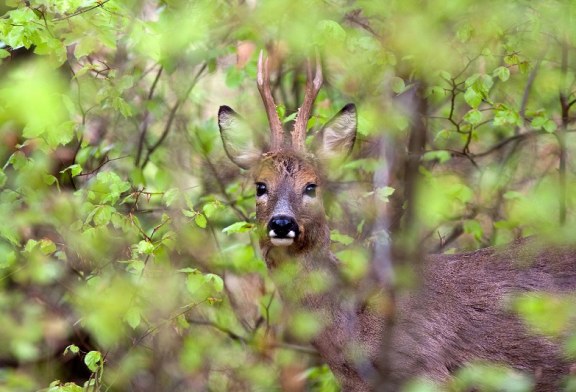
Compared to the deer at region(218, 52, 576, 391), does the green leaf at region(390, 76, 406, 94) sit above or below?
above

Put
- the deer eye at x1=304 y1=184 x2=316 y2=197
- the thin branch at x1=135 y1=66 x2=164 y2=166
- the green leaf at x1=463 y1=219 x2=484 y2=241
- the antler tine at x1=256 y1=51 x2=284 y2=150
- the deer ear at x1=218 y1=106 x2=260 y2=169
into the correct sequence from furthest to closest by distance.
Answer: the thin branch at x1=135 y1=66 x2=164 y2=166
the green leaf at x1=463 y1=219 x2=484 y2=241
the deer ear at x1=218 y1=106 x2=260 y2=169
the antler tine at x1=256 y1=51 x2=284 y2=150
the deer eye at x1=304 y1=184 x2=316 y2=197

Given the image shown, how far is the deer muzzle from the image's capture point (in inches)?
201

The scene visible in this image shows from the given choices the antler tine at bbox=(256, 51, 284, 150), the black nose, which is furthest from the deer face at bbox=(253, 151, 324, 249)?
the antler tine at bbox=(256, 51, 284, 150)

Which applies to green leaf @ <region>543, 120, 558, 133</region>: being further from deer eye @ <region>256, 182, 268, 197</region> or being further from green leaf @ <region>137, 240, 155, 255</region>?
green leaf @ <region>137, 240, 155, 255</region>

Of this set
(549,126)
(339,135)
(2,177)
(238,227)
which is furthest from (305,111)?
(2,177)

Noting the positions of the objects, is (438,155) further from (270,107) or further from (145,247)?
(145,247)

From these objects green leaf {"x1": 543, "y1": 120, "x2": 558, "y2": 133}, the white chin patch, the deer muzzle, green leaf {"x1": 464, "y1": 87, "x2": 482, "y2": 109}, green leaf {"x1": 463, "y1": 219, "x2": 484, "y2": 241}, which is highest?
green leaf {"x1": 464, "y1": 87, "x2": 482, "y2": 109}

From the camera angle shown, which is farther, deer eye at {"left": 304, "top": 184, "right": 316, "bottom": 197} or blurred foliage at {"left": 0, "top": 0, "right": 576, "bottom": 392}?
deer eye at {"left": 304, "top": 184, "right": 316, "bottom": 197}

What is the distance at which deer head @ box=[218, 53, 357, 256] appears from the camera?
208 inches

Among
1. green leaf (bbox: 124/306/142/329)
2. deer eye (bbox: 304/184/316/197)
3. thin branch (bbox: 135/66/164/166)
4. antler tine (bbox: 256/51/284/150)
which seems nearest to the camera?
green leaf (bbox: 124/306/142/329)

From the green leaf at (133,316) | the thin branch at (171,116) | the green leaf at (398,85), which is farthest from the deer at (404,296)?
→ the thin branch at (171,116)

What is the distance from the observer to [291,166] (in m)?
5.57

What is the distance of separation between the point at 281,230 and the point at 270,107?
0.93 meters

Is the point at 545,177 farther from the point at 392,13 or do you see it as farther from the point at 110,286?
the point at 110,286
